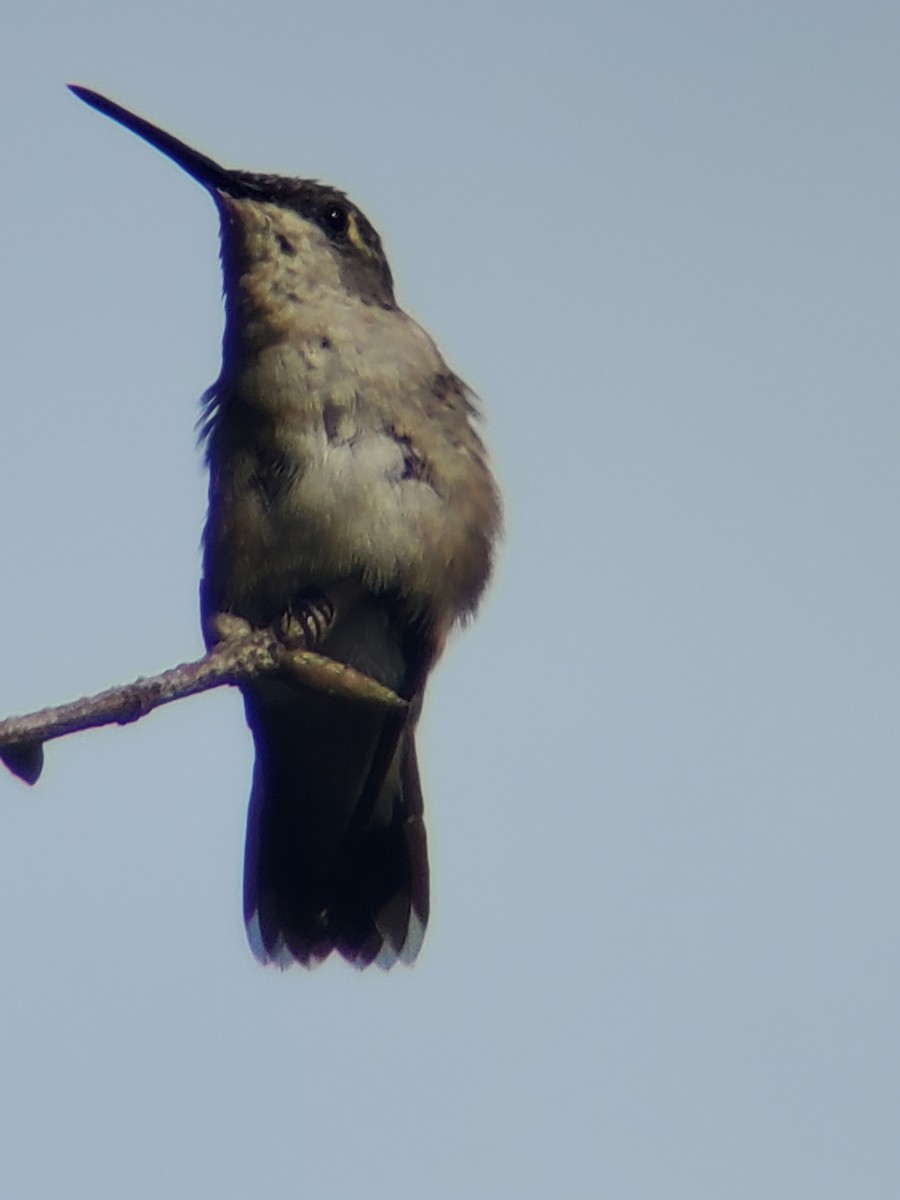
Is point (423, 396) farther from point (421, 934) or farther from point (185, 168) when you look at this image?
point (421, 934)

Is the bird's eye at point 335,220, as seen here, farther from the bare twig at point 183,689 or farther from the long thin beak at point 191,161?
the bare twig at point 183,689

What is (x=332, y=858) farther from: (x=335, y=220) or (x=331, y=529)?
(x=335, y=220)

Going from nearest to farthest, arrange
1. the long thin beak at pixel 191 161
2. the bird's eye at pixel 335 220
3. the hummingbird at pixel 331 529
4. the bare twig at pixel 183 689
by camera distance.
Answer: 1. the bare twig at pixel 183 689
2. the hummingbird at pixel 331 529
3. the long thin beak at pixel 191 161
4. the bird's eye at pixel 335 220

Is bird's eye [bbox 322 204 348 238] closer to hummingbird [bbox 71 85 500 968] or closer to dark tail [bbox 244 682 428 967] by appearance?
hummingbird [bbox 71 85 500 968]

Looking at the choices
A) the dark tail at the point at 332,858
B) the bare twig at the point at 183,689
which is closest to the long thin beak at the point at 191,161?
the dark tail at the point at 332,858

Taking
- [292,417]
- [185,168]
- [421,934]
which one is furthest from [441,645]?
[185,168]

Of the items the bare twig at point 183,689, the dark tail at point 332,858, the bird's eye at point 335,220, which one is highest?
the bird's eye at point 335,220
